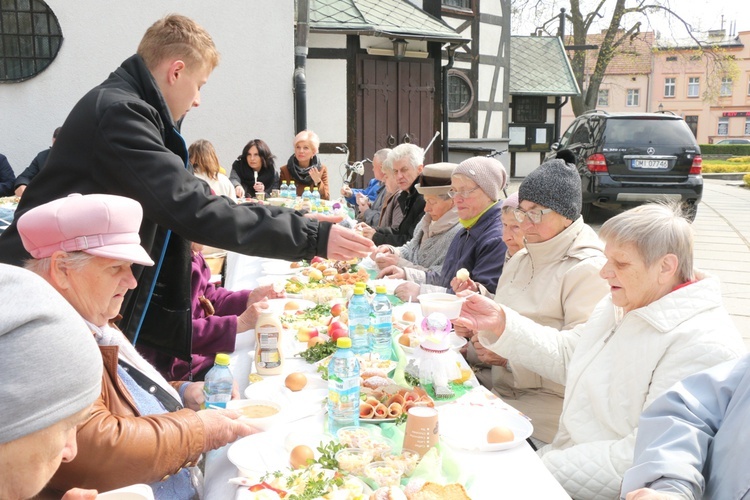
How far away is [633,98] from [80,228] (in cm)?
5169

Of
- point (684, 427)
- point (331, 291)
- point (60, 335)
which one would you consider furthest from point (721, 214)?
point (60, 335)

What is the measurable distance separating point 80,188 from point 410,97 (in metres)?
10.7

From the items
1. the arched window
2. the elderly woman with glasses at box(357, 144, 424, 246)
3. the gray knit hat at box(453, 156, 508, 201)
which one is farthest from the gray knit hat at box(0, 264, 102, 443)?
the arched window

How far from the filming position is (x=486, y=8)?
1641cm

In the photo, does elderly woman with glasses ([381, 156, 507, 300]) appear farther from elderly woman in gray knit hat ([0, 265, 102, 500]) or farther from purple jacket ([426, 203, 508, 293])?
elderly woman in gray knit hat ([0, 265, 102, 500])

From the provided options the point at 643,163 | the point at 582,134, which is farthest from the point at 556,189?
the point at 582,134

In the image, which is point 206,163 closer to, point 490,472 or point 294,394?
point 294,394

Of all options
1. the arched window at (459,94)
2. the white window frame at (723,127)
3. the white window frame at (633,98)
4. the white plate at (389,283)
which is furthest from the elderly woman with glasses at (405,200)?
the white window frame at (723,127)

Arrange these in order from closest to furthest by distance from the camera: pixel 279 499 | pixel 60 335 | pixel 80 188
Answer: pixel 60 335
pixel 279 499
pixel 80 188

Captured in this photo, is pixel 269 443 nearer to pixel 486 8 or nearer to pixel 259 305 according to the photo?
pixel 259 305

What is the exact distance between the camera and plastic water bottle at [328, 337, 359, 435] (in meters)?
2.08

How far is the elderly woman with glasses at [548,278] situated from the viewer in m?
2.94

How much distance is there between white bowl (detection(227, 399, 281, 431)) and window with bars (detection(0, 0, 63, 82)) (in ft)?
27.2

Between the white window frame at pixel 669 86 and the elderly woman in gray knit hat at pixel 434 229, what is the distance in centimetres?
4975
